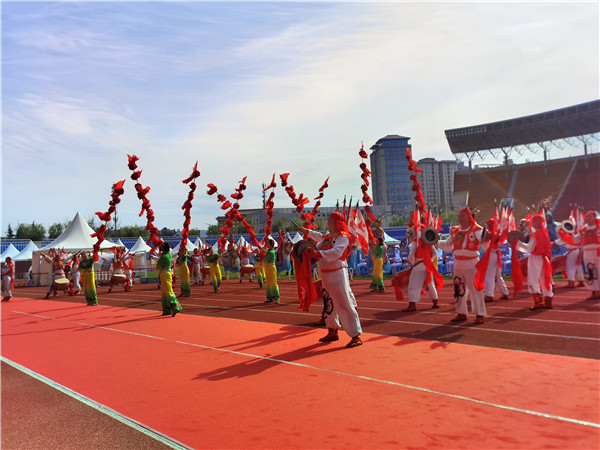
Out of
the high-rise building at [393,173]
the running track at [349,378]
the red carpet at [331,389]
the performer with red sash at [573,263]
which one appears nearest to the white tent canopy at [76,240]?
the running track at [349,378]

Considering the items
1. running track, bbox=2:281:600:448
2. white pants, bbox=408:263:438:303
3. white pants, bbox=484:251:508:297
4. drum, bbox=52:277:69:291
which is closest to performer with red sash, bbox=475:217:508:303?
white pants, bbox=484:251:508:297

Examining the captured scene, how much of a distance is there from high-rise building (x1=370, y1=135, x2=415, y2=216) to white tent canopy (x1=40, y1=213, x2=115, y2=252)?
109m

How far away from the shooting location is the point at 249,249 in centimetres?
2955

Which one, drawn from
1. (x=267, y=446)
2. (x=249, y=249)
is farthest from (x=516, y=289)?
(x=249, y=249)

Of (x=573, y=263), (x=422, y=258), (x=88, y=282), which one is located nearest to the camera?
(x=422, y=258)

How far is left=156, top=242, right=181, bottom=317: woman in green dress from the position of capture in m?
13.1

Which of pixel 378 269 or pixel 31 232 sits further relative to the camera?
pixel 31 232

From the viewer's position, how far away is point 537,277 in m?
10.6

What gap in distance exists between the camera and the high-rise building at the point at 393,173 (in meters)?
134

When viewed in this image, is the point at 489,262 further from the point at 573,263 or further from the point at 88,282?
the point at 88,282

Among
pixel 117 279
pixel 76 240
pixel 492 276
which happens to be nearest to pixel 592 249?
pixel 492 276

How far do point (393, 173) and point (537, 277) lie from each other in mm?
128276

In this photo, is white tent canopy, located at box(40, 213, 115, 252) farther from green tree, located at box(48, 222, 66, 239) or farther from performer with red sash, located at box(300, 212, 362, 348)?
green tree, located at box(48, 222, 66, 239)

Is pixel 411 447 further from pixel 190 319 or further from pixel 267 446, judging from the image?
pixel 190 319
